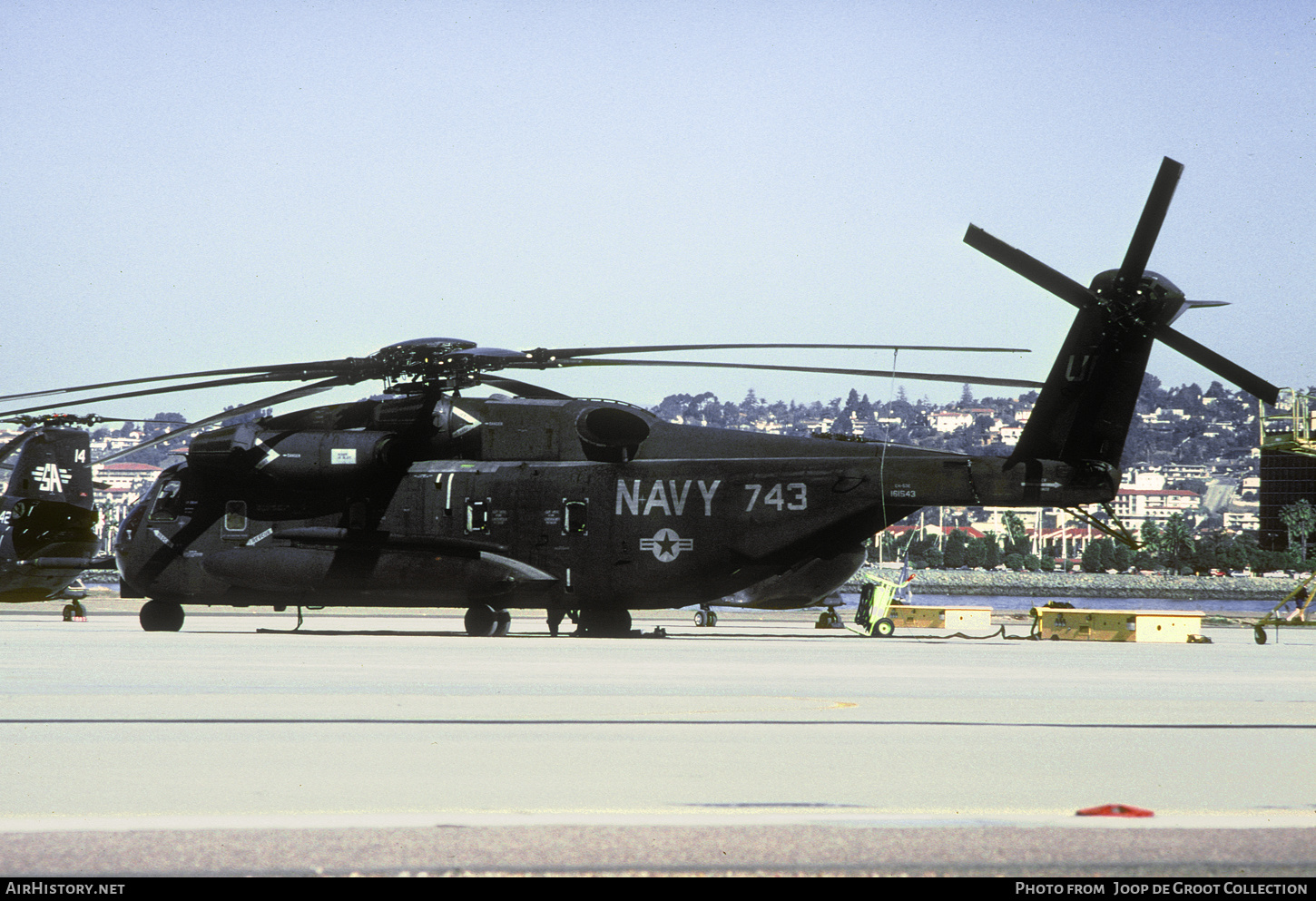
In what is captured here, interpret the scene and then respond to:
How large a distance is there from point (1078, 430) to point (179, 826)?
748 inches

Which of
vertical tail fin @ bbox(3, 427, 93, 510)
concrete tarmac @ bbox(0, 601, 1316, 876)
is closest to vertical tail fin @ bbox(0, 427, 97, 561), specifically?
vertical tail fin @ bbox(3, 427, 93, 510)

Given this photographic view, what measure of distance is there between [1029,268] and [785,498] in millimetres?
6151

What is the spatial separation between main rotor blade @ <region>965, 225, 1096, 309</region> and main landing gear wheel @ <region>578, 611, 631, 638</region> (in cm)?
1043

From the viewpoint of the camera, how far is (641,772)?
744cm

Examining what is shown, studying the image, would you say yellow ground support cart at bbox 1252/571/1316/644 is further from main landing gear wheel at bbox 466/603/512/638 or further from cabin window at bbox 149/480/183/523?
cabin window at bbox 149/480/183/523

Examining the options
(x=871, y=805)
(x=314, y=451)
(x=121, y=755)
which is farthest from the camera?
(x=314, y=451)

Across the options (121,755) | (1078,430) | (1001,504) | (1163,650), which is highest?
(1078,430)

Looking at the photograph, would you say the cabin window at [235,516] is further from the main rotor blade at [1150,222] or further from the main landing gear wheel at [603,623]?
the main rotor blade at [1150,222]

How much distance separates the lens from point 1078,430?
21.7 meters

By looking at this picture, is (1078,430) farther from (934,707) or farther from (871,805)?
(871,805)

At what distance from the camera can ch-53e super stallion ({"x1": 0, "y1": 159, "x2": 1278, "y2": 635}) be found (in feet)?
71.2

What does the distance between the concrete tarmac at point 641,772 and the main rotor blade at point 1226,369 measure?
235 inches
